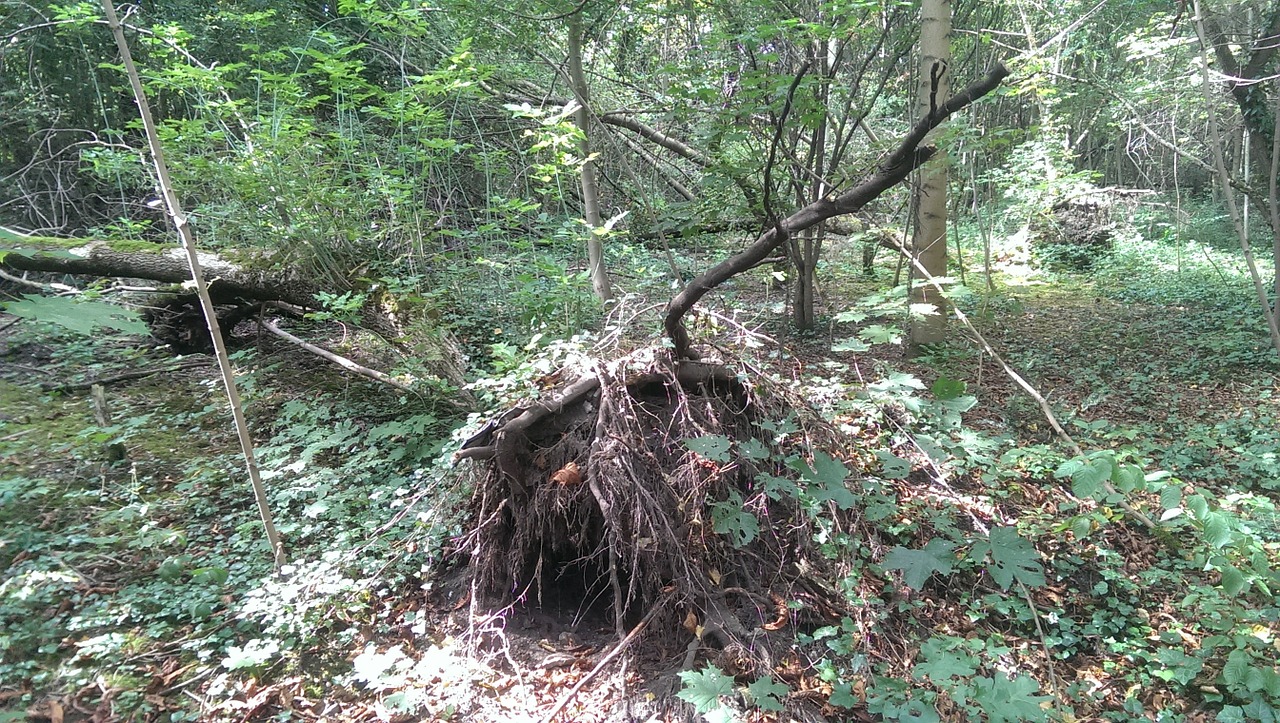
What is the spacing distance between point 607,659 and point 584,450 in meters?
0.97

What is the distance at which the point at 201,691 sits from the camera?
239 centimetres

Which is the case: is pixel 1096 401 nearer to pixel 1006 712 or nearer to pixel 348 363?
pixel 1006 712

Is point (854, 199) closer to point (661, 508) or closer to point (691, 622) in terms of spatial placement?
point (661, 508)

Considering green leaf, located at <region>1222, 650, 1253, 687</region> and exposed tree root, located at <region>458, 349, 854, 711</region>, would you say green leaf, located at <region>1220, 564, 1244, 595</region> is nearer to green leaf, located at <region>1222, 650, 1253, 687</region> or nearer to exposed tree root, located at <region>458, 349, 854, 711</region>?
green leaf, located at <region>1222, 650, 1253, 687</region>

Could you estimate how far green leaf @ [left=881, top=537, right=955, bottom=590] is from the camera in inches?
77.8

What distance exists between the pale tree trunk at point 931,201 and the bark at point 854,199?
238cm

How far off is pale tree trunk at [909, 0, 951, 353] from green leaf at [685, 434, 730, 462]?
2622 millimetres

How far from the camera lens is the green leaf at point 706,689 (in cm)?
214

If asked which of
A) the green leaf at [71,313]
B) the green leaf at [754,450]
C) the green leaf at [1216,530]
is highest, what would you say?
the green leaf at [71,313]

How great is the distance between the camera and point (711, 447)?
2.61m

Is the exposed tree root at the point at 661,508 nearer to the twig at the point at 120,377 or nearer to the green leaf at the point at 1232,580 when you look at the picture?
the green leaf at the point at 1232,580

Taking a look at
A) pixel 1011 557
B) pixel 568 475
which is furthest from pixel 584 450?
pixel 1011 557

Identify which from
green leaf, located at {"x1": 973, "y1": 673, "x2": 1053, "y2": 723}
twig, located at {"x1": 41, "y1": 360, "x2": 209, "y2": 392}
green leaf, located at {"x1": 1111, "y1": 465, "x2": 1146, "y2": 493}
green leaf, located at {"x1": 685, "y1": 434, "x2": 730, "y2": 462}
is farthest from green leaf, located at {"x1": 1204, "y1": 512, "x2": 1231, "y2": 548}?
twig, located at {"x1": 41, "y1": 360, "x2": 209, "y2": 392}

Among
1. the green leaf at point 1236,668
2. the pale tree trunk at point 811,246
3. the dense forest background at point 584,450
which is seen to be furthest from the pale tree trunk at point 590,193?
the green leaf at point 1236,668
